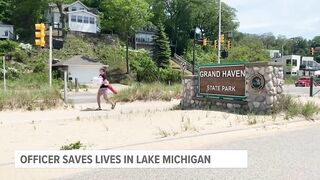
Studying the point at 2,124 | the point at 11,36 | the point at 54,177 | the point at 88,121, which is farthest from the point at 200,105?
the point at 11,36

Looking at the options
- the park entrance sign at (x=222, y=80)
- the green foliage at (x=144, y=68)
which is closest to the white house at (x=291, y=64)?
the green foliage at (x=144, y=68)

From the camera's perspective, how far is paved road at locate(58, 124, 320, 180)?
6.87 meters

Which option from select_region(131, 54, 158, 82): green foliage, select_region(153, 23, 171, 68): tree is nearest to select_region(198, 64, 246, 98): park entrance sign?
select_region(131, 54, 158, 82): green foliage

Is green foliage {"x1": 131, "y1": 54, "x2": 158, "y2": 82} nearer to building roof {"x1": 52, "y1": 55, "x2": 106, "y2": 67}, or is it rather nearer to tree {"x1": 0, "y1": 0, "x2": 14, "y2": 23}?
building roof {"x1": 52, "y1": 55, "x2": 106, "y2": 67}

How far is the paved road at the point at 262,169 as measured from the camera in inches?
271

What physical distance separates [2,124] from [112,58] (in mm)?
55846

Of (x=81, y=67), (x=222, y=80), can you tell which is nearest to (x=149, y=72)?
(x=81, y=67)

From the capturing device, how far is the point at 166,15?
92.1 m

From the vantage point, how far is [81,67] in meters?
61.3

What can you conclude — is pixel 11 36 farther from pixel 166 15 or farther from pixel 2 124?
pixel 2 124

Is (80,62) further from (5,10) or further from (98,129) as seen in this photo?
(98,129)

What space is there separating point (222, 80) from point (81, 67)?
1854 inches

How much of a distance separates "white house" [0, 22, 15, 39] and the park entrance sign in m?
57.4
